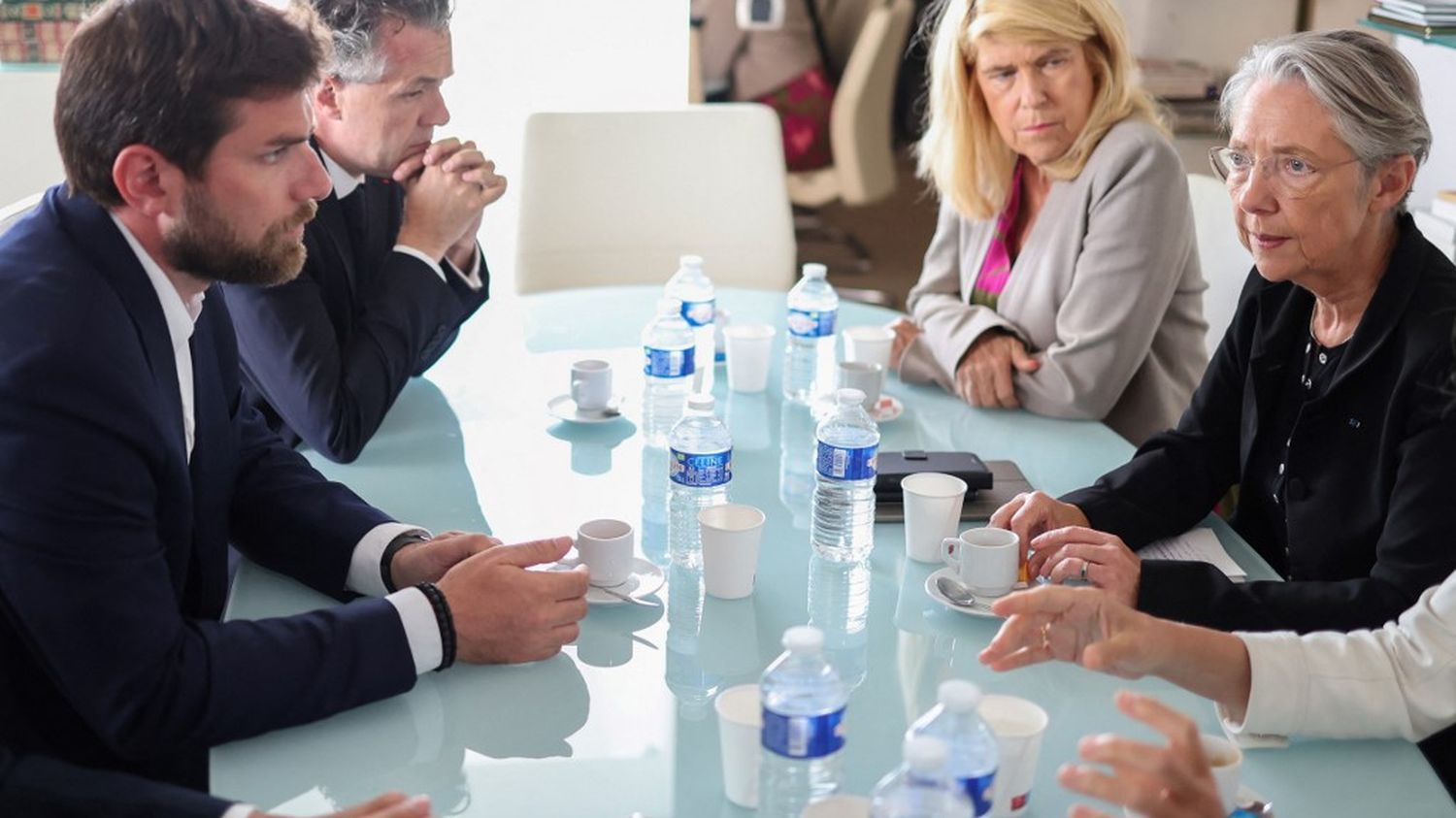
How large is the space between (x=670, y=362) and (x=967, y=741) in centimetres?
114

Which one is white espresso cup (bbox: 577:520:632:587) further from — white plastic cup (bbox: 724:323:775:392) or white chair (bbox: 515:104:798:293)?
white chair (bbox: 515:104:798:293)

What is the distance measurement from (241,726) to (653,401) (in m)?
1.02

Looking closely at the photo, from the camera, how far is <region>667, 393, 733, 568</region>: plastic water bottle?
1772mm

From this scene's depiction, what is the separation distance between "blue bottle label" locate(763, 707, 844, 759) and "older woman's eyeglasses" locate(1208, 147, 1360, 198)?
1.01 m

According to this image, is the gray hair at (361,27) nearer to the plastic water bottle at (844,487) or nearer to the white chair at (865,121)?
the plastic water bottle at (844,487)

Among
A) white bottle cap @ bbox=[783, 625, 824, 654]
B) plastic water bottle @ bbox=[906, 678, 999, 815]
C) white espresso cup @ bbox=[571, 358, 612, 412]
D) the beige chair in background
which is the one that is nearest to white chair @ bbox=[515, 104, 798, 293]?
white espresso cup @ bbox=[571, 358, 612, 412]

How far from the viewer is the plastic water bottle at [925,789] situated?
1.05 m

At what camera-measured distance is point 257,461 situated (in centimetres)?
188

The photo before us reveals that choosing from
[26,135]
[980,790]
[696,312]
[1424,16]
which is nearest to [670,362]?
[696,312]

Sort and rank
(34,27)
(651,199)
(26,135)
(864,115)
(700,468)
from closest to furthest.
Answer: (700,468) → (651,199) → (34,27) → (26,135) → (864,115)

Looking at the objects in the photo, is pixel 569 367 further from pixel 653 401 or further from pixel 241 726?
pixel 241 726

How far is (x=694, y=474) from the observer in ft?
5.81

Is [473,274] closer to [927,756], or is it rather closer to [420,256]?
[420,256]

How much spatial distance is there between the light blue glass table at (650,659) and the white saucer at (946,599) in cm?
2
